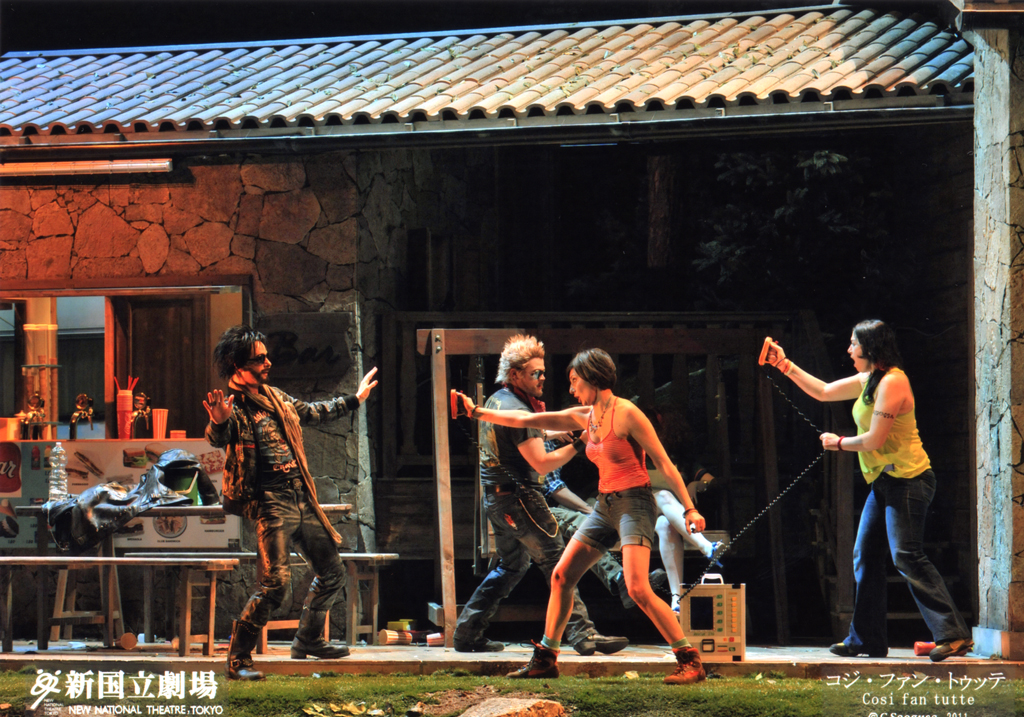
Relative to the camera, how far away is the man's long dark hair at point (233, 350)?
7.28 meters

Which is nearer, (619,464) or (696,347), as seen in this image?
(619,464)

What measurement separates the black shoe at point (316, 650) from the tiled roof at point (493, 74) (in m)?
3.85

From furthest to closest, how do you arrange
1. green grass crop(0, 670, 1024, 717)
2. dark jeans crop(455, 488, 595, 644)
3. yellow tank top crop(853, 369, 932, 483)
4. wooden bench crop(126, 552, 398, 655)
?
wooden bench crop(126, 552, 398, 655), dark jeans crop(455, 488, 595, 644), yellow tank top crop(853, 369, 932, 483), green grass crop(0, 670, 1024, 717)

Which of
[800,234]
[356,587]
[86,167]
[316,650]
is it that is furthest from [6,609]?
[800,234]

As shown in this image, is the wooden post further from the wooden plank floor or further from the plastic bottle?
the plastic bottle

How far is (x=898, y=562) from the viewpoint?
24.5 ft

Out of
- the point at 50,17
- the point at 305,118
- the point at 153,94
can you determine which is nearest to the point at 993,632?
the point at 305,118

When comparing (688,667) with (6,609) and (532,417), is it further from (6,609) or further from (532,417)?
(6,609)

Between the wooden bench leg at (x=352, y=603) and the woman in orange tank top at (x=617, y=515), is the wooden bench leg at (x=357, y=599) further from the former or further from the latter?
the woman in orange tank top at (x=617, y=515)

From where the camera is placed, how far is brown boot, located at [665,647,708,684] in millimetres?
6938

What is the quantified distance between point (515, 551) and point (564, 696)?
1515 millimetres

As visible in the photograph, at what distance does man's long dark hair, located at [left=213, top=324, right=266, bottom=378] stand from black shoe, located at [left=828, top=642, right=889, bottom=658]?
4.32 metres

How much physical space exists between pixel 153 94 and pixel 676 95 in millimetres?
4511

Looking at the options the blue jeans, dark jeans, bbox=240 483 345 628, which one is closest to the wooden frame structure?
dark jeans, bbox=240 483 345 628
